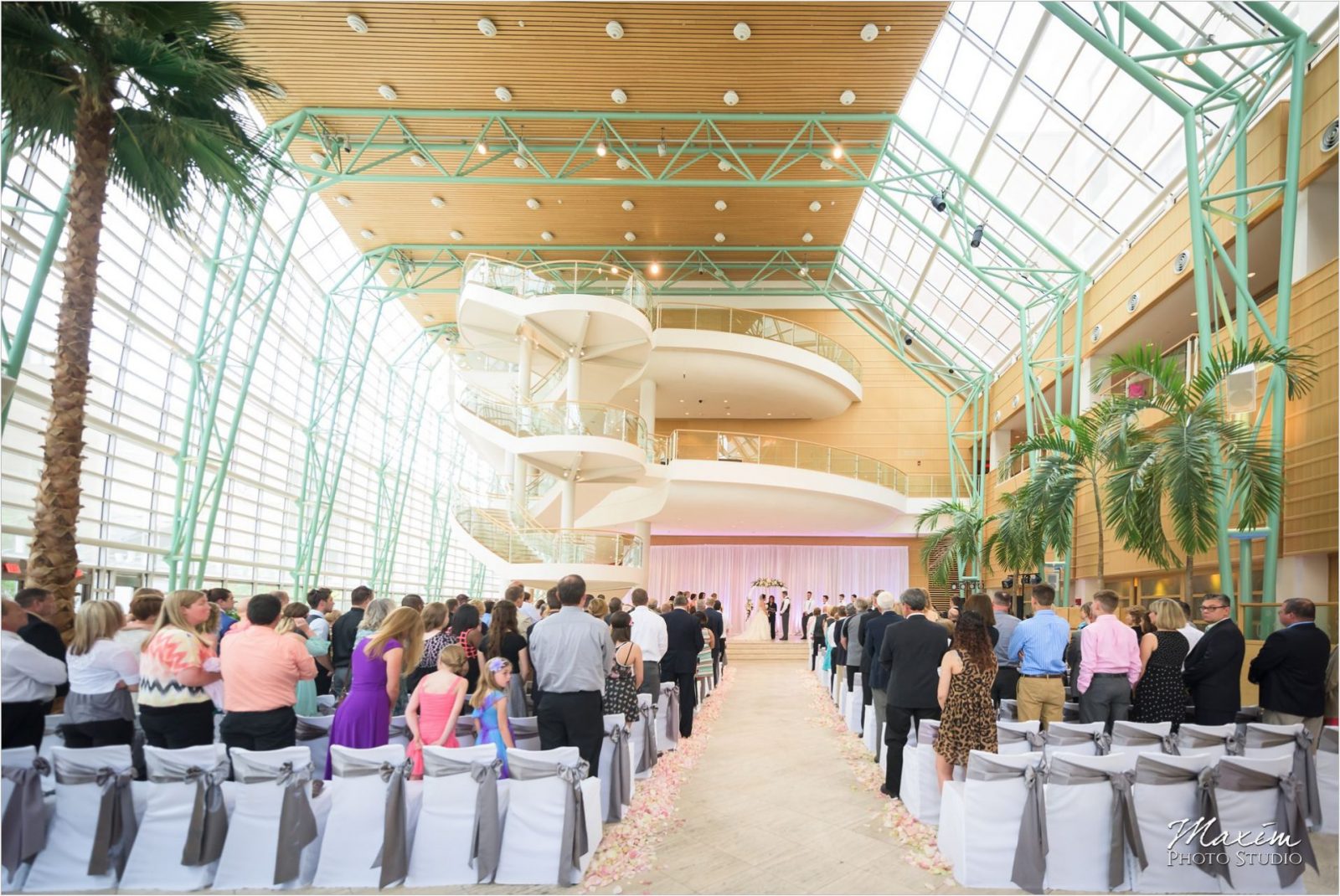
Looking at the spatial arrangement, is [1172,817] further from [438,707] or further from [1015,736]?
[438,707]

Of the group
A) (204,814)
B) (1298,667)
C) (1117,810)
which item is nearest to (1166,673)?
(1298,667)

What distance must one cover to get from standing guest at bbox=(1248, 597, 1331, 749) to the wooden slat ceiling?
10.0 meters

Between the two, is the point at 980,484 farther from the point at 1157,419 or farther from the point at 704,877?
the point at 704,877

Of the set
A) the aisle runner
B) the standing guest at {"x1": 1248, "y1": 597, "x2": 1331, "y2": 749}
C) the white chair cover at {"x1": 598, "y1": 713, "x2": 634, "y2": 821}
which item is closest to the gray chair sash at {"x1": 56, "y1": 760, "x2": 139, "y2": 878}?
the white chair cover at {"x1": 598, "y1": 713, "x2": 634, "y2": 821}

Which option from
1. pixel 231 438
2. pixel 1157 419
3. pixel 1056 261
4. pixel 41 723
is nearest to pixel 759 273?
pixel 1056 261

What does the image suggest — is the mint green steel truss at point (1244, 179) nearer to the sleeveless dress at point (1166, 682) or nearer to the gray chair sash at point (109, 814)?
the sleeveless dress at point (1166, 682)

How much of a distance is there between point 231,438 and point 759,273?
14.6 m

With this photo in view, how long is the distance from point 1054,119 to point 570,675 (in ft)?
46.0

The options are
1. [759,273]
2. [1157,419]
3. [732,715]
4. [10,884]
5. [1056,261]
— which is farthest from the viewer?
[759,273]

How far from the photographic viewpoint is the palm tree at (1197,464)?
29.1ft

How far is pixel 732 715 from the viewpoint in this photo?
495 inches

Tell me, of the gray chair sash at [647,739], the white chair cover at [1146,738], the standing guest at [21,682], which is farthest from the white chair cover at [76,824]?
the white chair cover at [1146,738]

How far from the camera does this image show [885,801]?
7125 mm

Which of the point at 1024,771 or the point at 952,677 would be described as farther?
the point at 952,677
